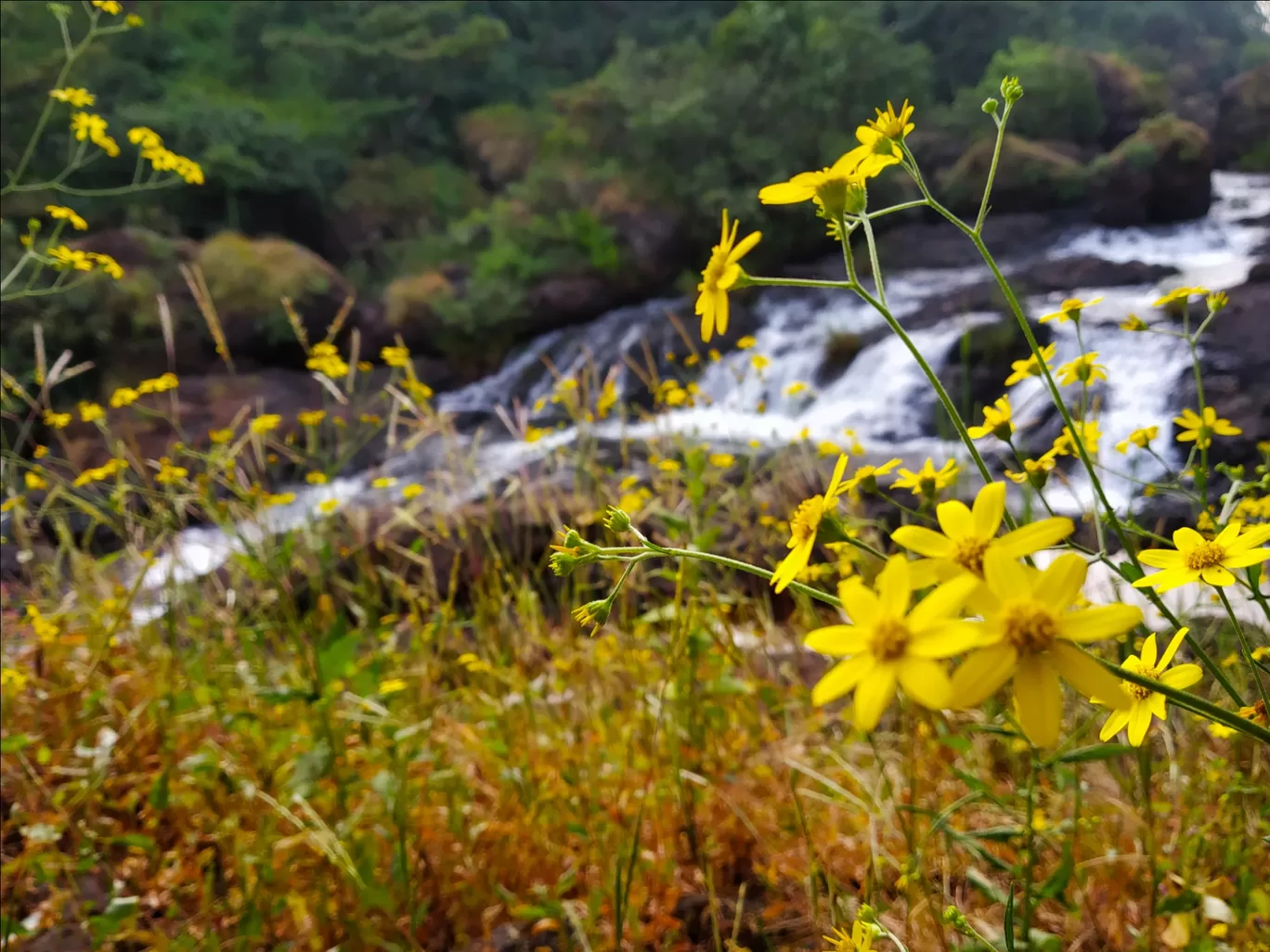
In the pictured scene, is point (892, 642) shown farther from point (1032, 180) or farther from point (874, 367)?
point (1032, 180)

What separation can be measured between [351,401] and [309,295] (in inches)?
41.9

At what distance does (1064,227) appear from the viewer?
501 cm

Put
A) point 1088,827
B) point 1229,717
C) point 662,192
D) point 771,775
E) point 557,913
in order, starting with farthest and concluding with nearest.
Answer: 1. point 662,192
2. point 771,775
3. point 1088,827
4. point 557,913
5. point 1229,717

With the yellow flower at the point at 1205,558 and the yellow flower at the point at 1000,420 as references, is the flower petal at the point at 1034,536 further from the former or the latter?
the yellow flower at the point at 1000,420

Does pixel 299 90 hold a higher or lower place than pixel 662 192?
higher

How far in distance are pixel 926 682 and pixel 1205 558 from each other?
0.22 metres

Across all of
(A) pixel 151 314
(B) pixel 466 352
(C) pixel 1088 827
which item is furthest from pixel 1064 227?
(A) pixel 151 314

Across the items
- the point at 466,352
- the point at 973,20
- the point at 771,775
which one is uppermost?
the point at 973,20

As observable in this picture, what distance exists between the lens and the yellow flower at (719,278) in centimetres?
38

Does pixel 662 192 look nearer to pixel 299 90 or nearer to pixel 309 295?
pixel 309 295

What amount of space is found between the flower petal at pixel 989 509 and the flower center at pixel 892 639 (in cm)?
5

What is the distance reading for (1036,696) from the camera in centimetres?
25

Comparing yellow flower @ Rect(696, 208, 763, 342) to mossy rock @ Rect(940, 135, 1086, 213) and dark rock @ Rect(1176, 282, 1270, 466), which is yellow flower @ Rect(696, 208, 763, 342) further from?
mossy rock @ Rect(940, 135, 1086, 213)

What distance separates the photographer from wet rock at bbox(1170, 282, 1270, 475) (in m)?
2.55
